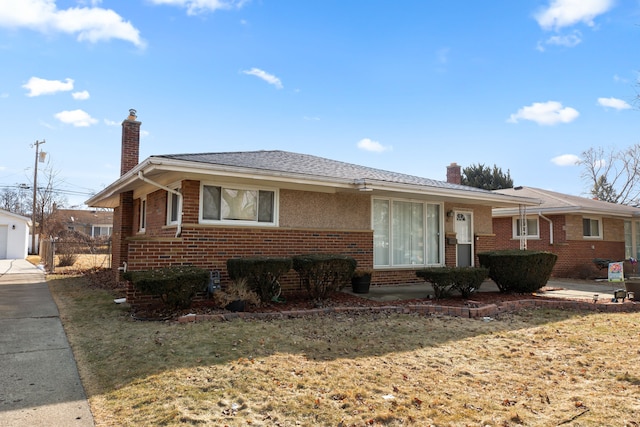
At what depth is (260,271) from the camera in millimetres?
7617

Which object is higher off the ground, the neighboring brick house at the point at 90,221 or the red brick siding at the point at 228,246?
the neighboring brick house at the point at 90,221

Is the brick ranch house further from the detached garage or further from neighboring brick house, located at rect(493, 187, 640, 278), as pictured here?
the detached garage

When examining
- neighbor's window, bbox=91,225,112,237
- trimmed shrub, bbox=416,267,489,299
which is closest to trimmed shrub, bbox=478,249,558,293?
trimmed shrub, bbox=416,267,489,299

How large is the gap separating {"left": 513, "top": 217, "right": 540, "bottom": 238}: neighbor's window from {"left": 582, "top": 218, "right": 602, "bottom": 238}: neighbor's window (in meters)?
1.91

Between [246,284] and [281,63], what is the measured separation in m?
7.90

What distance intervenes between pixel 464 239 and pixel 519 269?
3639 mm

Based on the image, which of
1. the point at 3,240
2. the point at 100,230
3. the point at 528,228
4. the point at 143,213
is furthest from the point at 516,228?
the point at 100,230

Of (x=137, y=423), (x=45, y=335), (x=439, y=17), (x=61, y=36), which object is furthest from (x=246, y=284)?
(x=439, y=17)

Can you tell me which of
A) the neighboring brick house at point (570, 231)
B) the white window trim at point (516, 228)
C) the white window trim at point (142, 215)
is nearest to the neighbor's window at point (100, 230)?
the white window trim at point (142, 215)

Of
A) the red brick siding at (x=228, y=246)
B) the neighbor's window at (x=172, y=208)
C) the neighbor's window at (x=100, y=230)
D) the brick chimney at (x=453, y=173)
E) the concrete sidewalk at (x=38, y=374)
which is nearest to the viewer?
the concrete sidewalk at (x=38, y=374)

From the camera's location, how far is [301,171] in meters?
9.05

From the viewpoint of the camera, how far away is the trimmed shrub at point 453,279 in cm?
845

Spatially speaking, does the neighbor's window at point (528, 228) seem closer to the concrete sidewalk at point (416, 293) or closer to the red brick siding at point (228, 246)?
the concrete sidewalk at point (416, 293)

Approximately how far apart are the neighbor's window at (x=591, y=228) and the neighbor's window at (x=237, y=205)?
14681mm
